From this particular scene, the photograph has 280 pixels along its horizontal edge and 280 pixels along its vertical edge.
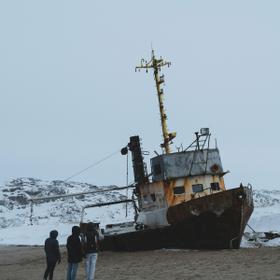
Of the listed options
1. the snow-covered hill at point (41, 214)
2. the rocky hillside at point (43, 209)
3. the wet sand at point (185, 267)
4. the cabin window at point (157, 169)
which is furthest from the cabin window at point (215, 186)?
the rocky hillside at point (43, 209)

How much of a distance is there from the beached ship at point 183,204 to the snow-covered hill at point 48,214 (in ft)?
13.5

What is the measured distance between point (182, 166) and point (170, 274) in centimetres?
815

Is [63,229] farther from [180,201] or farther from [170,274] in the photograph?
[170,274]

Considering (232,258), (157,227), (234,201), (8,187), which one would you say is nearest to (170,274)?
(232,258)

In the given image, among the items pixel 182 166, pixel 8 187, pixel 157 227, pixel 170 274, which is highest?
pixel 8 187

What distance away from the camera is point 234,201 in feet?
54.2

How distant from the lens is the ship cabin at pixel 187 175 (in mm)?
19094

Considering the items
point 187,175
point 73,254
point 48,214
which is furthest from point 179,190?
point 48,214

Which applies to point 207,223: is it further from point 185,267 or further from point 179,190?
point 185,267

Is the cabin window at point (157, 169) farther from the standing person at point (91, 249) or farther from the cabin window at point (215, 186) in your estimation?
the standing person at point (91, 249)

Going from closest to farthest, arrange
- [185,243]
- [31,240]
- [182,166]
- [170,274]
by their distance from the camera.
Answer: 1. [170,274]
2. [185,243]
3. [182,166]
4. [31,240]

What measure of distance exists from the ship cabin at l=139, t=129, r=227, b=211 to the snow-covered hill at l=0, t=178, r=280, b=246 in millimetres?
4152

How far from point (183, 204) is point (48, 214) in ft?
276

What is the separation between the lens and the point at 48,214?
9762 centimetres
